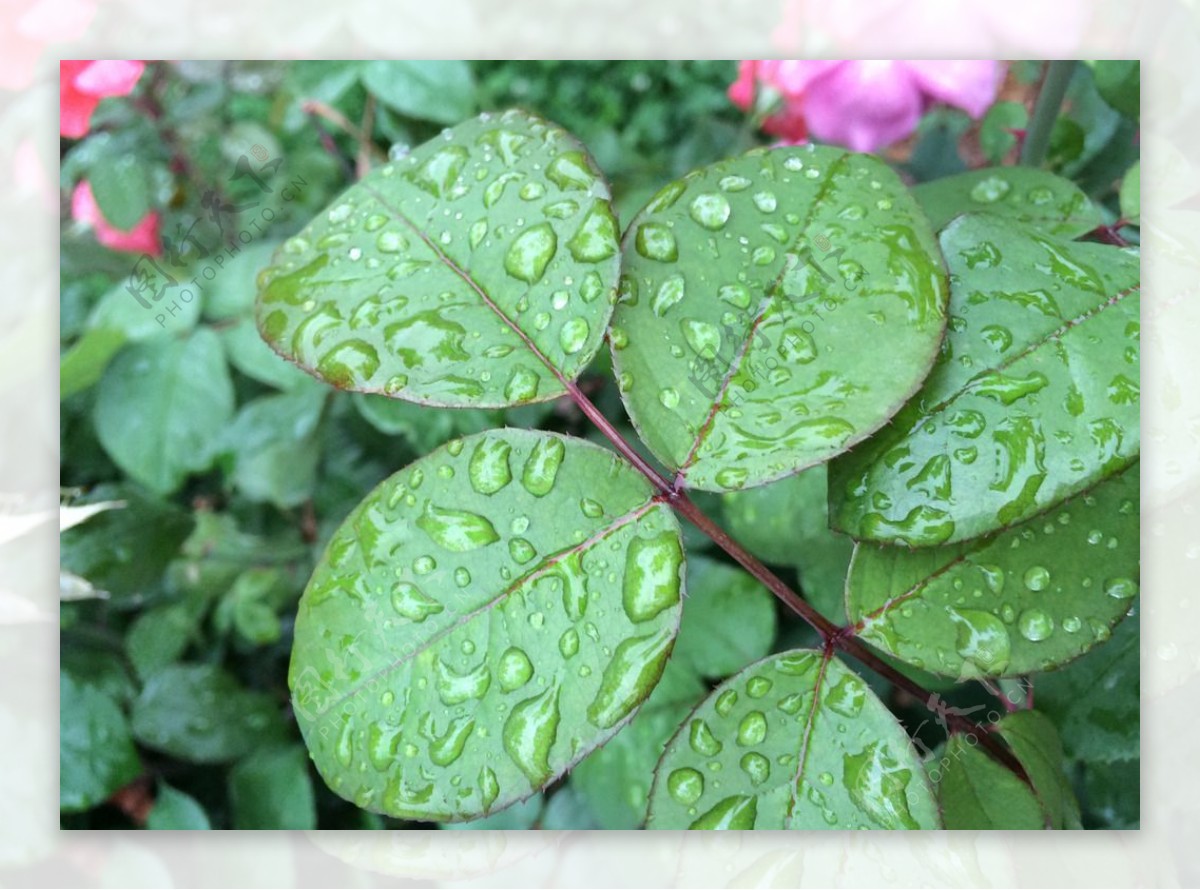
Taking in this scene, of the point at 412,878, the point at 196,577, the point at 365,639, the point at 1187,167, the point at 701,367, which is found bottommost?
the point at 412,878

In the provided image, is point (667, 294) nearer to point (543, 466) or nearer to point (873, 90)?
point (543, 466)

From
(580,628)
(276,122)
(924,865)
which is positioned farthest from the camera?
(276,122)

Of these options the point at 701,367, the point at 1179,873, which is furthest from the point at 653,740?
the point at 1179,873

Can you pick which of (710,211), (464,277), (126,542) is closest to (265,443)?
(126,542)

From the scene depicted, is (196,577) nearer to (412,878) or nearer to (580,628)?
(412,878)

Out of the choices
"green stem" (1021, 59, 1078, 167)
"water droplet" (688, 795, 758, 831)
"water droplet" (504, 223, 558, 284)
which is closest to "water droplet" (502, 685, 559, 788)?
"water droplet" (688, 795, 758, 831)

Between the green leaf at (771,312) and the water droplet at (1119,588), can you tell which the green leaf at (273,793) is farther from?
the water droplet at (1119,588)
